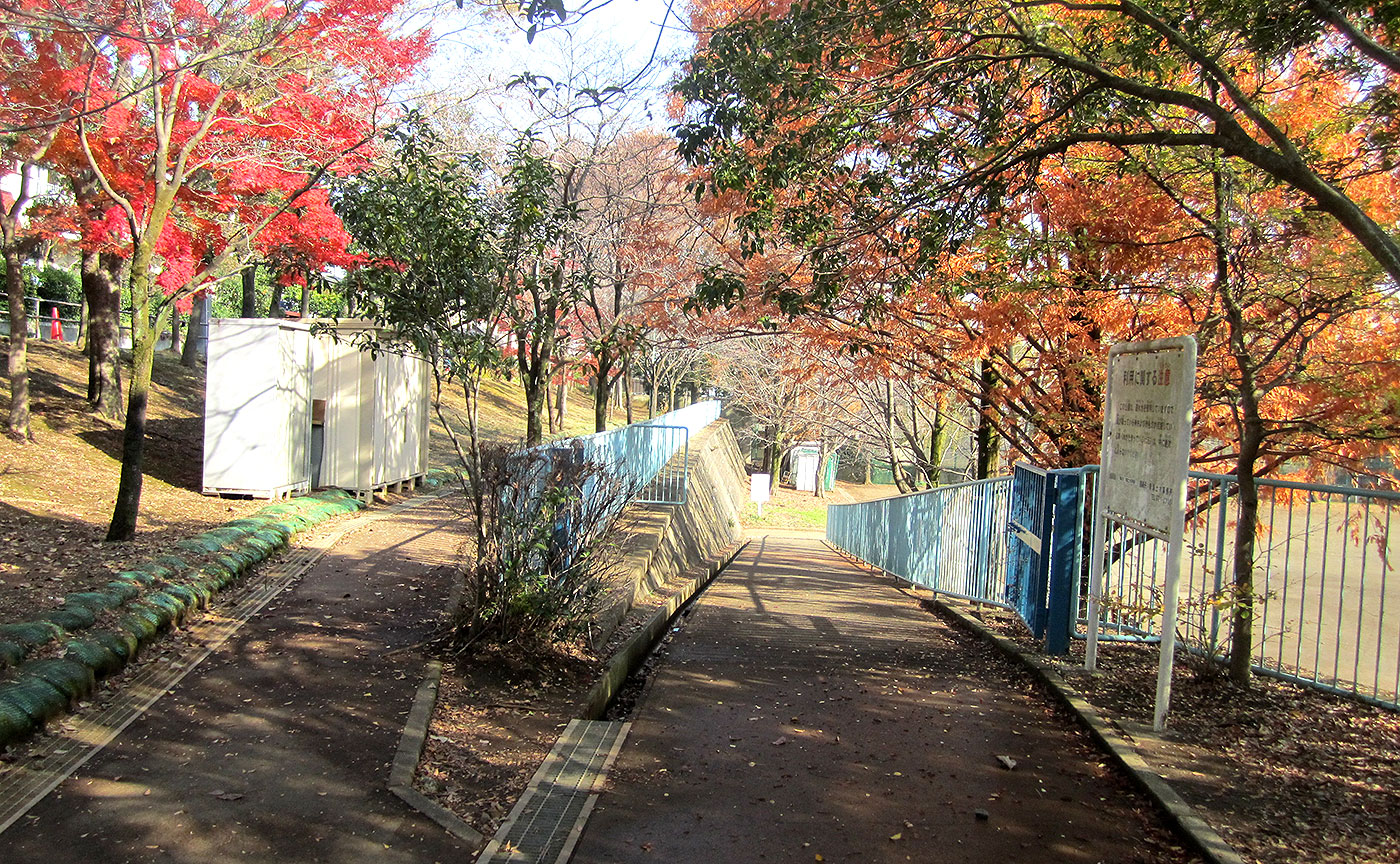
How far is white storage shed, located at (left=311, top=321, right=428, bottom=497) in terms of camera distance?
533 inches

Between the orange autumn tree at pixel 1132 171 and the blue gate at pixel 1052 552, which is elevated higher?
the orange autumn tree at pixel 1132 171

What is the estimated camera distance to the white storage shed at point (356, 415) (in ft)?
44.4

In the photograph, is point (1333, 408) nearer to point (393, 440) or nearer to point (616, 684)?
point (616, 684)

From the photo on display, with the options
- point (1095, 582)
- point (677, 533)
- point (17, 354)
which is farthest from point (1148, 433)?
point (17, 354)

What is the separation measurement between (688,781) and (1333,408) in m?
5.10

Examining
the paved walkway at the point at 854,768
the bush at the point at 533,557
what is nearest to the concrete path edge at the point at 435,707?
the paved walkway at the point at 854,768

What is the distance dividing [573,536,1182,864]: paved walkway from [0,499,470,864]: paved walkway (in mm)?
1045

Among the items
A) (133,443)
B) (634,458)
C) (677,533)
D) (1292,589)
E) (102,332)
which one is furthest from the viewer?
(102,332)

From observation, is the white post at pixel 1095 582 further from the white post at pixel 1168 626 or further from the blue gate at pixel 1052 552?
the white post at pixel 1168 626

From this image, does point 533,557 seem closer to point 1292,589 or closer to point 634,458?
point 634,458

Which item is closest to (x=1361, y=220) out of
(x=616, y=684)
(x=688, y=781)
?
(x=688, y=781)

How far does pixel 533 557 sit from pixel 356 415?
27.2 feet

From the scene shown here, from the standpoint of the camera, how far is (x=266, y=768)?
4715 mm

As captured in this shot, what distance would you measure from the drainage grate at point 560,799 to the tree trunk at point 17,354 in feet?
38.4
